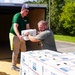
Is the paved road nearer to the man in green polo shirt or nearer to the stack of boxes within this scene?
the man in green polo shirt

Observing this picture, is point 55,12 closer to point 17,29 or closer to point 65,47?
point 65,47

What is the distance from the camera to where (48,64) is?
3555mm

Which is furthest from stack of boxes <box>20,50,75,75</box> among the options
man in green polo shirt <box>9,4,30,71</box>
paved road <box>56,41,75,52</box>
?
paved road <box>56,41,75,52</box>

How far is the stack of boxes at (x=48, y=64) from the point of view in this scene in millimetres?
3252

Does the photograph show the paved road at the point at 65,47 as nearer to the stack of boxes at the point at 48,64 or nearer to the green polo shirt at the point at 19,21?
the green polo shirt at the point at 19,21

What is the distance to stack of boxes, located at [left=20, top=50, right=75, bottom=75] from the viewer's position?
325 centimetres

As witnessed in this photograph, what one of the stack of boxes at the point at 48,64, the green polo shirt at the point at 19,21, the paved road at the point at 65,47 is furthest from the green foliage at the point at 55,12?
the stack of boxes at the point at 48,64

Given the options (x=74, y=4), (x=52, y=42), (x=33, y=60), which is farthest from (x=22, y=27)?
(x=74, y=4)

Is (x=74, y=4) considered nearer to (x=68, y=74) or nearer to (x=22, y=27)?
(x=22, y=27)

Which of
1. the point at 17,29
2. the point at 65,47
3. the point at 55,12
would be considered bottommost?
the point at 65,47

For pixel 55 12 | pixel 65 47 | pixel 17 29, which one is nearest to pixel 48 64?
pixel 17 29

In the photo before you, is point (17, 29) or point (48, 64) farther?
point (17, 29)

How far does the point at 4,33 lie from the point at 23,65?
13469 mm

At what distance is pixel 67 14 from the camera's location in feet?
96.0
